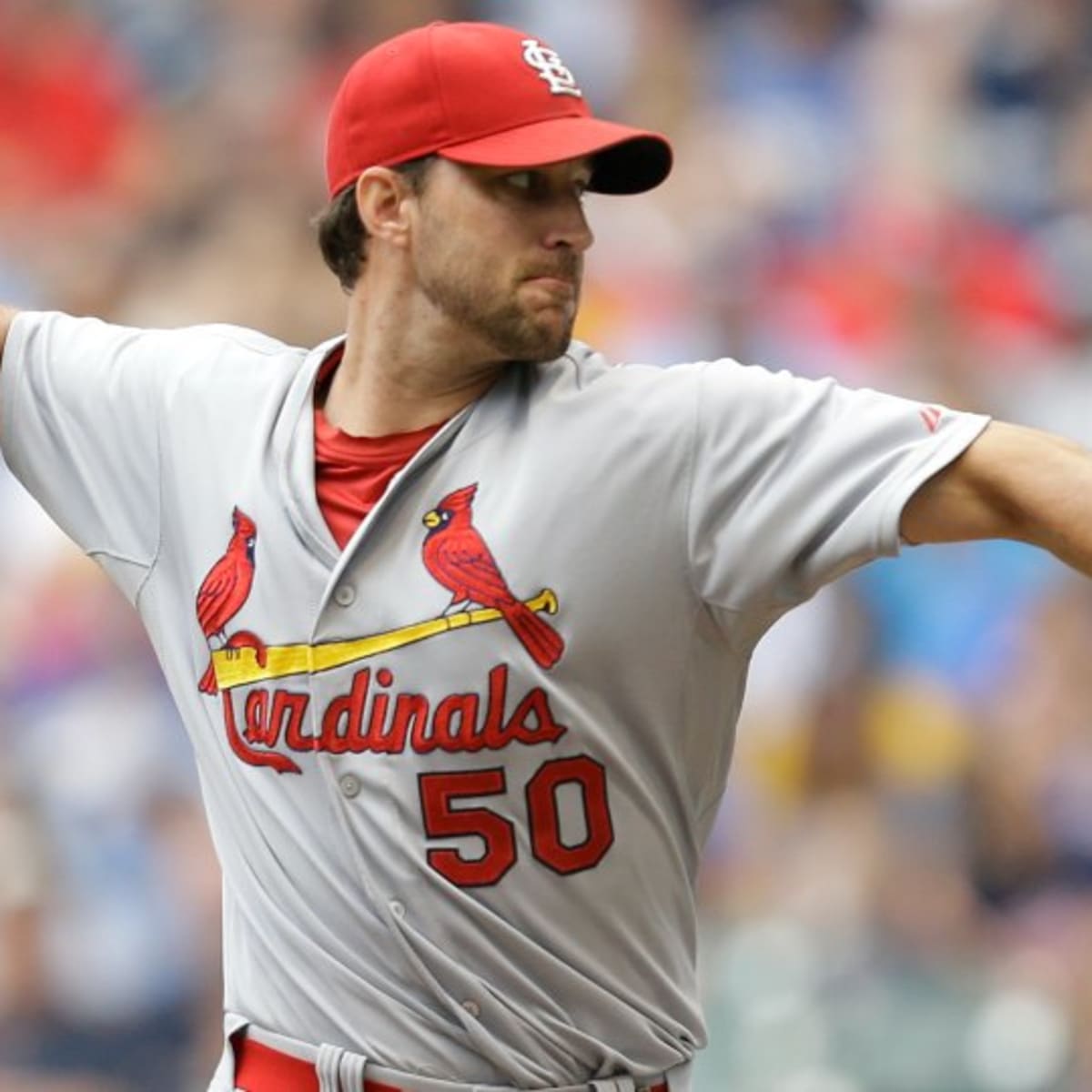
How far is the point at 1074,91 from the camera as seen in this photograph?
8.45 meters

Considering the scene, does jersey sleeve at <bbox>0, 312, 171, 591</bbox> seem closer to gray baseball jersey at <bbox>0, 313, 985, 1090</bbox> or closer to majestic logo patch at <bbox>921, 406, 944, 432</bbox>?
gray baseball jersey at <bbox>0, 313, 985, 1090</bbox>

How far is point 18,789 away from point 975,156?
3476 mm

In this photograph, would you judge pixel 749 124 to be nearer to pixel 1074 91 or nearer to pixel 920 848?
pixel 1074 91

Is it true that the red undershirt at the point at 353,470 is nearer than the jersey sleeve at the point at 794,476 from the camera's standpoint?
No

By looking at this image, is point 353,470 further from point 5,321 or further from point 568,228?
point 5,321

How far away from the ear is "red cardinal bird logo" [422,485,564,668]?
1.24 ft

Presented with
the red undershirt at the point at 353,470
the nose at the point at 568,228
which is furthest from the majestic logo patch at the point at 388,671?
the nose at the point at 568,228

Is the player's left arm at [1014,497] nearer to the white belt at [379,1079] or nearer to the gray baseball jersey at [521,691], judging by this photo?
the gray baseball jersey at [521,691]

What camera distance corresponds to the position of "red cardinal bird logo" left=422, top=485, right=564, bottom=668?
3.38 m

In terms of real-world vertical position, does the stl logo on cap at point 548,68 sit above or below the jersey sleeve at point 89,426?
above

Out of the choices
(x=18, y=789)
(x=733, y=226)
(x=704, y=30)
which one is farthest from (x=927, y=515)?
(x=704, y=30)

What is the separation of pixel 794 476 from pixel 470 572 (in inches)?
16.8

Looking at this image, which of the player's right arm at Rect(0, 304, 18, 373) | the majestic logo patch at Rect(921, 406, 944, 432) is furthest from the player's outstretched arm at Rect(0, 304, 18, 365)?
the majestic logo patch at Rect(921, 406, 944, 432)

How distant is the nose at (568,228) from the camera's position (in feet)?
11.3
